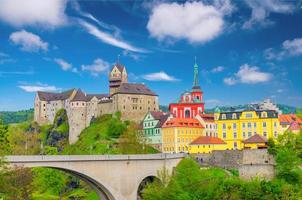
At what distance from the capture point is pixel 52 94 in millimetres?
119750

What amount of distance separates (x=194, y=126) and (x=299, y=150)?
82.4 ft

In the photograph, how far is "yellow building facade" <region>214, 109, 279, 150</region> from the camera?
2719 inches

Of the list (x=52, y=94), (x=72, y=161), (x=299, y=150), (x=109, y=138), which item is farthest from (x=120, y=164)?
(x=52, y=94)

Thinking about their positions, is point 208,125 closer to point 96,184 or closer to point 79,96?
point 96,184

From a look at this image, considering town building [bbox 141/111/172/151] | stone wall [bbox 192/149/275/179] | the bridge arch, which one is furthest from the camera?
town building [bbox 141/111/172/151]

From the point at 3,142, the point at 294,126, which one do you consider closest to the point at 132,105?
the point at 294,126

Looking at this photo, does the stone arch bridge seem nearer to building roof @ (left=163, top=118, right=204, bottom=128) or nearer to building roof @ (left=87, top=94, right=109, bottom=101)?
building roof @ (left=163, top=118, right=204, bottom=128)

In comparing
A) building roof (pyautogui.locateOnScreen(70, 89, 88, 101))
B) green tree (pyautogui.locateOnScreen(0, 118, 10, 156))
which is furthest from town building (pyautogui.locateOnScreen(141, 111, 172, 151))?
green tree (pyautogui.locateOnScreen(0, 118, 10, 156))

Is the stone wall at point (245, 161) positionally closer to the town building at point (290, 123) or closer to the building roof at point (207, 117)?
the town building at point (290, 123)

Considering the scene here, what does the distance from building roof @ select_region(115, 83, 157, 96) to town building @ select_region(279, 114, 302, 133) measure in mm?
34180

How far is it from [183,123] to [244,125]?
10.3 metres

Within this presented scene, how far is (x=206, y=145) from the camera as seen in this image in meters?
70.1

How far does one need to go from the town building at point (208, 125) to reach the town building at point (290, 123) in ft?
38.4

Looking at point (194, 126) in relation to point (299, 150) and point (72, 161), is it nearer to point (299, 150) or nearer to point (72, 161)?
point (299, 150)
